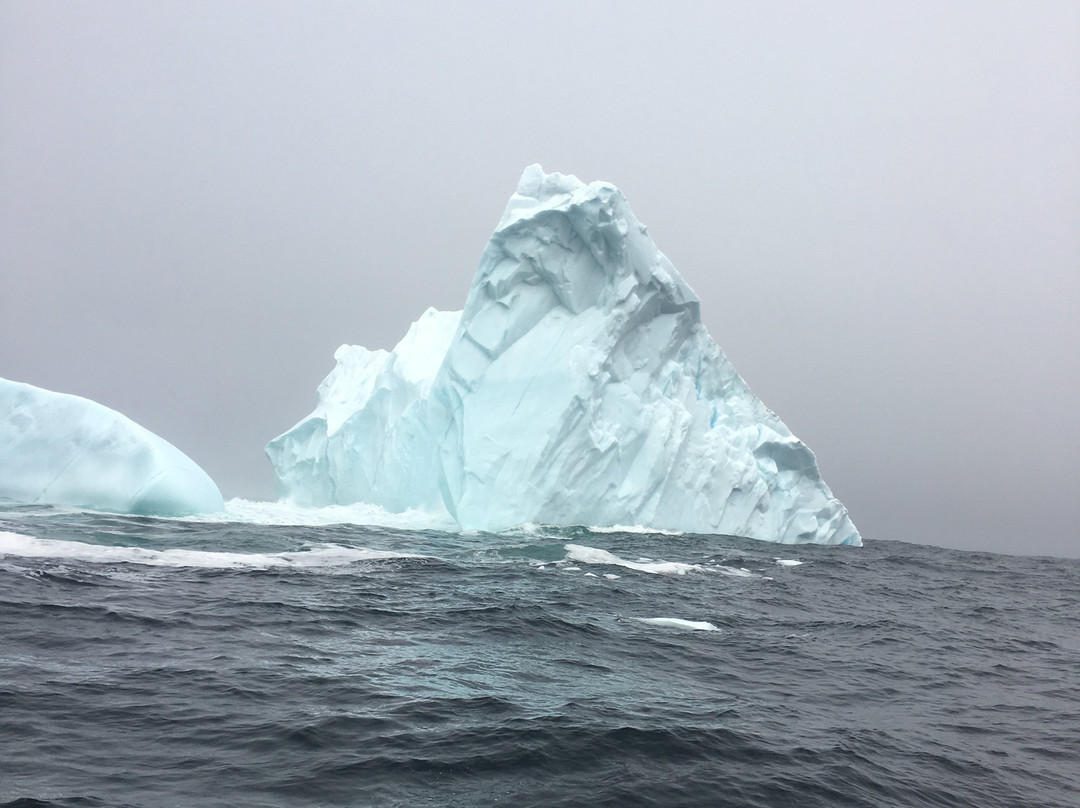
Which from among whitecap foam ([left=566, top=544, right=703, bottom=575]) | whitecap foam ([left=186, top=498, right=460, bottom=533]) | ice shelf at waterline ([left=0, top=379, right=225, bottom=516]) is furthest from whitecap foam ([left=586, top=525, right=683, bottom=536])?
ice shelf at waterline ([left=0, top=379, right=225, bottom=516])

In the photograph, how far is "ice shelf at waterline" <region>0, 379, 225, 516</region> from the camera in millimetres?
17531

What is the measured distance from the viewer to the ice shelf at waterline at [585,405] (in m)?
20.3

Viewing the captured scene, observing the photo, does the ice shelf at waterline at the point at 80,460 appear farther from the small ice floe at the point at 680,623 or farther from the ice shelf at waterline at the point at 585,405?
the small ice floe at the point at 680,623

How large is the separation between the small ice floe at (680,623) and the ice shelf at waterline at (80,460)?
43.3 feet

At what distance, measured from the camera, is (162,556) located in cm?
1041

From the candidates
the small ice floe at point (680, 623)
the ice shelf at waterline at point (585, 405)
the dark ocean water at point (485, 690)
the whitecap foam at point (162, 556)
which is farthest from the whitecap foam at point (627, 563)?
the ice shelf at waterline at point (585, 405)

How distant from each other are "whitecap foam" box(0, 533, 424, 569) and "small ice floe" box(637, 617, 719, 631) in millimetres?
4774

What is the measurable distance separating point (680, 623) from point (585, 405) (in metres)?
11.7

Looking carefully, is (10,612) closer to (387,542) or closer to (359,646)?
(359,646)

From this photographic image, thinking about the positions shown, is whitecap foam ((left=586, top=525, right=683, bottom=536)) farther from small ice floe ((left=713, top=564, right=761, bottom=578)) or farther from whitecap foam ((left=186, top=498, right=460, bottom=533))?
small ice floe ((left=713, top=564, right=761, bottom=578))

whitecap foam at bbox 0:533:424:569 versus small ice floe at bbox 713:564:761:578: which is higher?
small ice floe at bbox 713:564:761:578

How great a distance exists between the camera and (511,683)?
6047 millimetres

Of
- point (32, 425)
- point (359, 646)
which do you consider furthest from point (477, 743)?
point (32, 425)

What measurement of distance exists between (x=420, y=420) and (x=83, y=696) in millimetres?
18475
